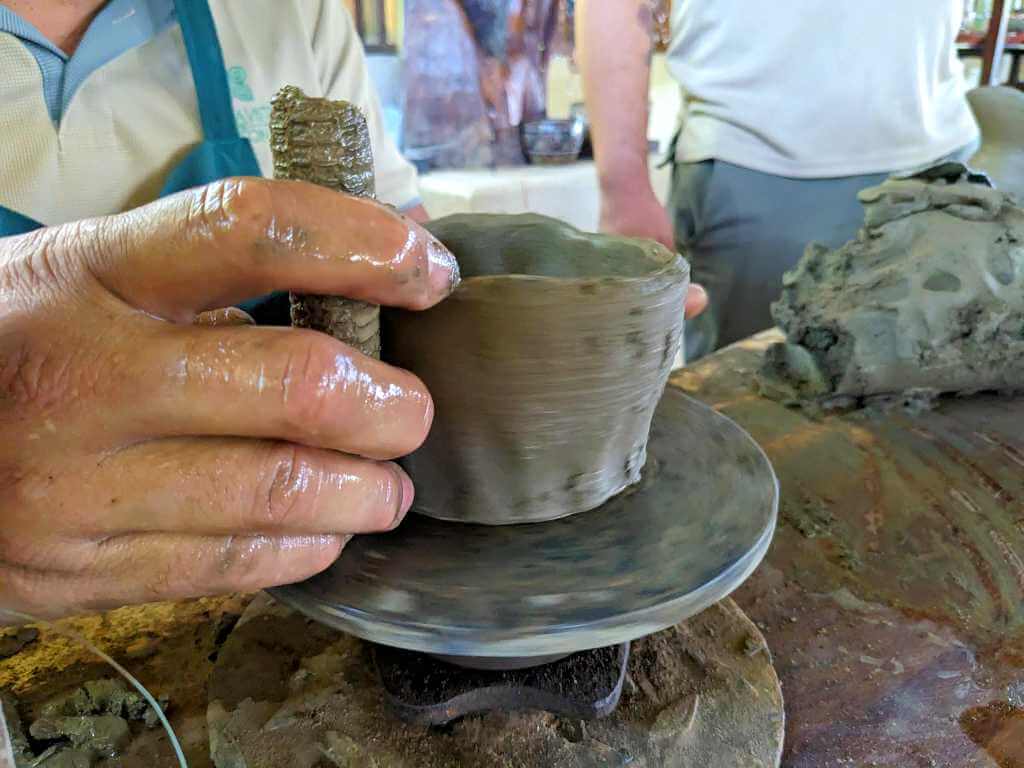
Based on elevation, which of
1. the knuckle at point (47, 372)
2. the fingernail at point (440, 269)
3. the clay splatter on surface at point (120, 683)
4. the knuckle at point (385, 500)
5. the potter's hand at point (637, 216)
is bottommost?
the clay splatter on surface at point (120, 683)

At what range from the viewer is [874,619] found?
3.12 ft

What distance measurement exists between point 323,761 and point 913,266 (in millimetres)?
1307

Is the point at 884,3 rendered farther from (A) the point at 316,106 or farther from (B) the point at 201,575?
(B) the point at 201,575

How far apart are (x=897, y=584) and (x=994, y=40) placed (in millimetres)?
2945

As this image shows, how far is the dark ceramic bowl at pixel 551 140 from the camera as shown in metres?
4.16

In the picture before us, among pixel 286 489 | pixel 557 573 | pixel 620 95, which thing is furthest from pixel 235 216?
pixel 620 95

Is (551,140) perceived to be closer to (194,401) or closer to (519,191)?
(519,191)

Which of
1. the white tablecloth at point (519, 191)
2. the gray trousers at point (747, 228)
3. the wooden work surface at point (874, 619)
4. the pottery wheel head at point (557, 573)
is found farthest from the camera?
the white tablecloth at point (519, 191)

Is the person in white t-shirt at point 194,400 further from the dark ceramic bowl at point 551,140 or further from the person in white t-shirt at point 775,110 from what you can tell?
the dark ceramic bowl at point 551,140

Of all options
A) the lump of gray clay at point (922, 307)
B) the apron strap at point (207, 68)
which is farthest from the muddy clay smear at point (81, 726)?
the lump of gray clay at point (922, 307)

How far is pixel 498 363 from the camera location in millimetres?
687

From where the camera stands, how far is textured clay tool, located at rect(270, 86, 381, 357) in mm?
583

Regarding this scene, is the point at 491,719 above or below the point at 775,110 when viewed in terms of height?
below

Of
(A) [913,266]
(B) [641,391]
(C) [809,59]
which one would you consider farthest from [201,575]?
(C) [809,59]
